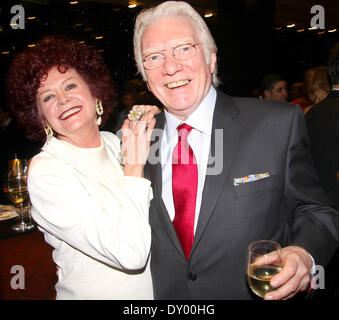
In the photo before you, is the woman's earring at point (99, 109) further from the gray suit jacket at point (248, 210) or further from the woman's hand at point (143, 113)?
the gray suit jacket at point (248, 210)

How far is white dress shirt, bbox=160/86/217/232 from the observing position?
4.93 ft

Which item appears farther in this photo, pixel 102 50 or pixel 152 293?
pixel 102 50

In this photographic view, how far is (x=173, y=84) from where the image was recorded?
157 centimetres

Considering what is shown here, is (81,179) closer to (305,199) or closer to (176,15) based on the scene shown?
(176,15)

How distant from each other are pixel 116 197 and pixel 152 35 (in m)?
0.86

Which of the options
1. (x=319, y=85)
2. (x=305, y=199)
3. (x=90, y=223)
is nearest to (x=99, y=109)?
(x=90, y=223)

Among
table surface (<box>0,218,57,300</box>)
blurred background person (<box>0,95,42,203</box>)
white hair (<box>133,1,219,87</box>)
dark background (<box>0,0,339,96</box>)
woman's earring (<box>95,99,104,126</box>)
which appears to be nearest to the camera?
white hair (<box>133,1,219,87</box>)

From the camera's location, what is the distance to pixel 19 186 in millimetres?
2328

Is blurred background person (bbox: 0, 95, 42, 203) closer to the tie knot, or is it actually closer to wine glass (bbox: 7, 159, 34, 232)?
wine glass (bbox: 7, 159, 34, 232)

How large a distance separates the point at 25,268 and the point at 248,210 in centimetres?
197

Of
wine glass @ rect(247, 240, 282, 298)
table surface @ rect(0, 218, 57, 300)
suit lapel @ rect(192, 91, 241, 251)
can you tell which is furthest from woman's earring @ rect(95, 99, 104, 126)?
wine glass @ rect(247, 240, 282, 298)
